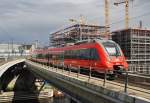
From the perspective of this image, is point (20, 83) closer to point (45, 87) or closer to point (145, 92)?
point (45, 87)

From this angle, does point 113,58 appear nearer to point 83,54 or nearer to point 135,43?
point 83,54

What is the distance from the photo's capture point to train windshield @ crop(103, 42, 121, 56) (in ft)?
94.8

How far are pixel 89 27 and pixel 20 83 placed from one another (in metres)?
83.1

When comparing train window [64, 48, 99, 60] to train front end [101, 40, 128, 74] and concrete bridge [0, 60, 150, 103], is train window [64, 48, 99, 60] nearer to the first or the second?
train front end [101, 40, 128, 74]

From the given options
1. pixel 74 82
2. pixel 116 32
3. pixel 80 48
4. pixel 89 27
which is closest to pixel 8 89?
pixel 116 32

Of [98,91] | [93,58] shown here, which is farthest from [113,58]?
[98,91]

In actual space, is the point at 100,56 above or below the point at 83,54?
below

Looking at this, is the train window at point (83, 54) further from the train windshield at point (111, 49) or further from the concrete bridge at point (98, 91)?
the concrete bridge at point (98, 91)

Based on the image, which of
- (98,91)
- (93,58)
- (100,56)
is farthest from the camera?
(93,58)

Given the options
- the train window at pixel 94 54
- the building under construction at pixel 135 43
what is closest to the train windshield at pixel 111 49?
the train window at pixel 94 54

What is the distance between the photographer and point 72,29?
600ft

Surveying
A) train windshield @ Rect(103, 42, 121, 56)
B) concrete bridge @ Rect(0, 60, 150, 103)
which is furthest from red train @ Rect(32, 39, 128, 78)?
concrete bridge @ Rect(0, 60, 150, 103)

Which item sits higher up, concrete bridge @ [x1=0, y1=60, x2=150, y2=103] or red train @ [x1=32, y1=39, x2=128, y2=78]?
red train @ [x1=32, y1=39, x2=128, y2=78]

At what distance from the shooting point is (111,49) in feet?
96.7
